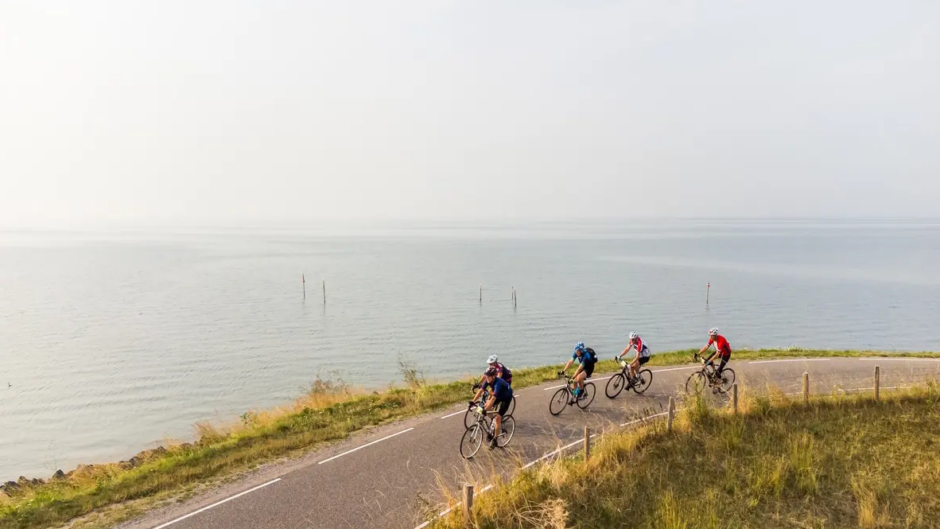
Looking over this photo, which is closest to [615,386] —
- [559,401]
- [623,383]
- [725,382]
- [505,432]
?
[623,383]

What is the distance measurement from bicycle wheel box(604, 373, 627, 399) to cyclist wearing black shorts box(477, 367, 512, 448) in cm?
654

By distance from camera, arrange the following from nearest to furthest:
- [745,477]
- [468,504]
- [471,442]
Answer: [468,504]
[745,477]
[471,442]

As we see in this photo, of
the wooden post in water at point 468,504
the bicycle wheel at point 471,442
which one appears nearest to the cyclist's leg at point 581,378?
the bicycle wheel at point 471,442

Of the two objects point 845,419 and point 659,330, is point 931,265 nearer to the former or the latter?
point 659,330

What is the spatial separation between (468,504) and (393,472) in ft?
12.1

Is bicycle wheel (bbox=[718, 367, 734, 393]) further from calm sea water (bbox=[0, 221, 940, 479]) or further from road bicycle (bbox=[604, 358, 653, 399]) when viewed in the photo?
calm sea water (bbox=[0, 221, 940, 479])

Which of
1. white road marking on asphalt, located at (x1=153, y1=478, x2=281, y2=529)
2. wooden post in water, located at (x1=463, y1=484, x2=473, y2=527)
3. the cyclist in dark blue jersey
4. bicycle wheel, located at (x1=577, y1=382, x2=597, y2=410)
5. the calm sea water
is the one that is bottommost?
the calm sea water

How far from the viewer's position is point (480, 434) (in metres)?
13.8

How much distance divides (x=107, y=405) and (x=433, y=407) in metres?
20.5

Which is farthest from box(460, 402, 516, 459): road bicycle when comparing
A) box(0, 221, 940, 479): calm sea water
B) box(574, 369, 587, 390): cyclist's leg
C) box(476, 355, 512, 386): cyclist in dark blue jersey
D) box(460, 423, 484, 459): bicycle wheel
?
box(0, 221, 940, 479): calm sea water

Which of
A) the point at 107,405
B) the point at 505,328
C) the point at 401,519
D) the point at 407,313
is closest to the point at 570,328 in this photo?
the point at 505,328

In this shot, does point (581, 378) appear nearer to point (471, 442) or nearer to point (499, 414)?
point (499, 414)

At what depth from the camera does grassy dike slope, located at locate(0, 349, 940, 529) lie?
440 inches

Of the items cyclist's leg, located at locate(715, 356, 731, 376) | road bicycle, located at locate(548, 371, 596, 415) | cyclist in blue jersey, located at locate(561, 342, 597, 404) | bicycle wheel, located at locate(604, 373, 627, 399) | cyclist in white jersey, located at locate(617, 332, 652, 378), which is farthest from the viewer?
bicycle wheel, located at locate(604, 373, 627, 399)
